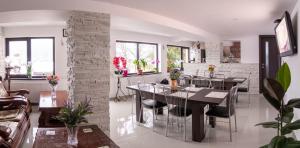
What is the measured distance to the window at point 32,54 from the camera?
6551 mm

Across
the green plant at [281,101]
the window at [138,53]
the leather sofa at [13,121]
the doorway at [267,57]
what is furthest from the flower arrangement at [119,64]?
the green plant at [281,101]

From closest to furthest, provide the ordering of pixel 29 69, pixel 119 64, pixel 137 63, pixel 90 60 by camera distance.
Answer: pixel 90 60 → pixel 29 69 → pixel 119 64 → pixel 137 63

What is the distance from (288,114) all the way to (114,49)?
6.41 metres

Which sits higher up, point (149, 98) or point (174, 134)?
point (149, 98)

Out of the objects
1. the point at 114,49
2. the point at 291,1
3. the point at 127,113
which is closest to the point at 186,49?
the point at 114,49

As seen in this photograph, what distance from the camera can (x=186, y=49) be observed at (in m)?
11.0

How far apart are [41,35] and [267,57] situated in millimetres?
7724

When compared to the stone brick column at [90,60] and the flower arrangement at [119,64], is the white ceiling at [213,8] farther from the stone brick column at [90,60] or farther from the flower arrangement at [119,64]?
the flower arrangement at [119,64]

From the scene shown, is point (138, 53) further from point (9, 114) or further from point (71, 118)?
point (71, 118)

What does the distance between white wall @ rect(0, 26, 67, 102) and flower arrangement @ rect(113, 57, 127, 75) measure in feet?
4.87

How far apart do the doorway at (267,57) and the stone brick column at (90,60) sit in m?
6.69

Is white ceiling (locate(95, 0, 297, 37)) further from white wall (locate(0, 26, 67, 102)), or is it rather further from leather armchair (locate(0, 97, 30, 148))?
white wall (locate(0, 26, 67, 102))

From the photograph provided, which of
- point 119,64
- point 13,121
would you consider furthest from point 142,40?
point 13,121

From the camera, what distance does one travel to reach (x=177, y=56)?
10.5m
